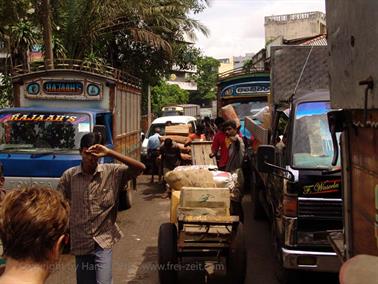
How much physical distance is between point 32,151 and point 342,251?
224 inches

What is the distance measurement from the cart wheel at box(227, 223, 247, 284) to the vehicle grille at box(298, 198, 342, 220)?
70 cm

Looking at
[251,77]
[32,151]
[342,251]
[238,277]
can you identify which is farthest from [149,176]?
[342,251]

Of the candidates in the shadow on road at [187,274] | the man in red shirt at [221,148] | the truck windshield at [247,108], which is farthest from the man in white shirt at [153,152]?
the shadow on road at [187,274]

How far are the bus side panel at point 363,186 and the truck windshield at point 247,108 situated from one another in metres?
11.9

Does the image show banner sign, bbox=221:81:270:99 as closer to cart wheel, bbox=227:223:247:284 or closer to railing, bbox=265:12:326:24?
cart wheel, bbox=227:223:247:284

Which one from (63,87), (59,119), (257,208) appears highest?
(63,87)

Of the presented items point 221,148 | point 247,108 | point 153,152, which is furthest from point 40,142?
point 247,108

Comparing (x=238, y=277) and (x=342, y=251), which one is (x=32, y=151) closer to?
(x=238, y=277)

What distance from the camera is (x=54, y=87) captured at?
10.1 meters

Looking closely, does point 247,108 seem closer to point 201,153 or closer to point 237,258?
point 201,153

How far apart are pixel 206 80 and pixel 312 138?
74723 mm

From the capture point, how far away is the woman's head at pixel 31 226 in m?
1.99

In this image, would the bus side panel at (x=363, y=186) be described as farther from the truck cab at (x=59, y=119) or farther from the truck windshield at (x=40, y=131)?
the truck windshield at (x=40, y=131)

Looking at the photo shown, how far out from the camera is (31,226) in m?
1.99
